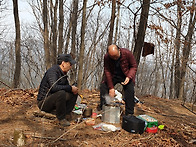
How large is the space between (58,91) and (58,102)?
7.5 inches

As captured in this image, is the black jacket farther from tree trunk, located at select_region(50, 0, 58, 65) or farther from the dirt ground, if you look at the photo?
tree trunk, located at select_region(50, 0, 58, 65)

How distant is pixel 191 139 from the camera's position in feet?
9.43

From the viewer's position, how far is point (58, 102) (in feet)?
9.88

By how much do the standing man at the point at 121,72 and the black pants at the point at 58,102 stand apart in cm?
83

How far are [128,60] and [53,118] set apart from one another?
1898 mm

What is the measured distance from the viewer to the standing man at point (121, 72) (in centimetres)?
349

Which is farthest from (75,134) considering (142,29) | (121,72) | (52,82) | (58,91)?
(142,29)

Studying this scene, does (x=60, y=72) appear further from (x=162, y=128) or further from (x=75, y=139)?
(x=162, y=128)

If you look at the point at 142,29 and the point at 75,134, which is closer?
the point at 75,134

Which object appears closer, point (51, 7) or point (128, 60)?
point (128, 60)

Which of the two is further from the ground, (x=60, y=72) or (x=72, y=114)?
(x=60, y=72)

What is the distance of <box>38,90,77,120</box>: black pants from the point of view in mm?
3004

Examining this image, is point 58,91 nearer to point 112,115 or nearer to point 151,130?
point 112,115

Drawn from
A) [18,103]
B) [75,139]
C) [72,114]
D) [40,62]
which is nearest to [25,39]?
[40,62]
